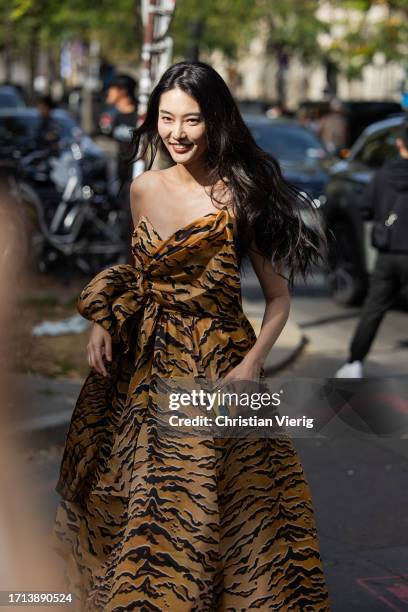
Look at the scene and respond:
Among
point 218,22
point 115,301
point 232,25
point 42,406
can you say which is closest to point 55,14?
point 42,406

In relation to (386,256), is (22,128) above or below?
above

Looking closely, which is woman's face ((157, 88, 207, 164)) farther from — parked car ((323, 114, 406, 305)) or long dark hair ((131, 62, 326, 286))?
parked car ((323, 114, 406, 305))

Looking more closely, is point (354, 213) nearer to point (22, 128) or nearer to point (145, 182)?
point (22, 128)

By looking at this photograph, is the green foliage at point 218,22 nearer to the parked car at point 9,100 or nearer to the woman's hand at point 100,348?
the parked car at point 9,100

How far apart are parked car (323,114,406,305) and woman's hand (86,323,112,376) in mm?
8537

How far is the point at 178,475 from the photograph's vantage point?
383cm

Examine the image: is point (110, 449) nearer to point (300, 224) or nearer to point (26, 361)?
point (300, 224)

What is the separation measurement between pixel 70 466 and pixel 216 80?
4.02 ft

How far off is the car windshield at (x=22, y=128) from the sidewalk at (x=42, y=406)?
7.95 meters

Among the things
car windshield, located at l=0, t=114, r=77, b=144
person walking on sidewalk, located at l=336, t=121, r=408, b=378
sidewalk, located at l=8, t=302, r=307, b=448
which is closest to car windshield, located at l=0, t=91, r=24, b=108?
car windshield, located at l=0, t=114, r=77, b=144

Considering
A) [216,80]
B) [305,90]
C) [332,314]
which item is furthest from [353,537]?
[305,90]

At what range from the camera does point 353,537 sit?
5773 millimetres

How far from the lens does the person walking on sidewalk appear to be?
891 centimetres

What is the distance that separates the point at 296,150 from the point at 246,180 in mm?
14600
